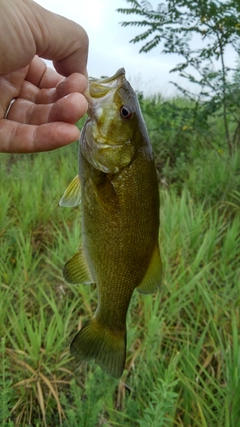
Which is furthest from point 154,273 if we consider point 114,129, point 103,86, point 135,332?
point 135,332

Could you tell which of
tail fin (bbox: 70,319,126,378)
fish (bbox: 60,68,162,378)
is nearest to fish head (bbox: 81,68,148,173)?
fish (bbox: 60,68,162,378)

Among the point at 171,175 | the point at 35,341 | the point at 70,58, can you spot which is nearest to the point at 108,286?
the point at 70,58

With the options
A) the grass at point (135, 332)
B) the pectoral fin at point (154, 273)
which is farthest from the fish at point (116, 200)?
the grass at point (135, 332)

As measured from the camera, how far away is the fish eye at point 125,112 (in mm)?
1178

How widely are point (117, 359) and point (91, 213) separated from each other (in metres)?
0.42

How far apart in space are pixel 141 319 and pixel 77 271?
41.3 inches

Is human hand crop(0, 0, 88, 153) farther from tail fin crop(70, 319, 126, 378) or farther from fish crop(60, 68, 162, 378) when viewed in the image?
tail fin crop(70, 319, 126, 378)

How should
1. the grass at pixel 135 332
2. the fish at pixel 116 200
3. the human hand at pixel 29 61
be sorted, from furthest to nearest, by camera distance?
the grass at pixel 135 332
the human hand at pixel 29 61
the fish at pixel 116 200

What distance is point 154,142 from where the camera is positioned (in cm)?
500

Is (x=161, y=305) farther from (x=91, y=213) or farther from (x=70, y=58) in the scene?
(x=70, y=58)

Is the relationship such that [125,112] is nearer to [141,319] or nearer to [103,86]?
[103,86]

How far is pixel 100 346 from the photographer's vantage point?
4.22ft

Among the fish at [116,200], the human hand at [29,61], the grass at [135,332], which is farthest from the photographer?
the grass at [135,332]

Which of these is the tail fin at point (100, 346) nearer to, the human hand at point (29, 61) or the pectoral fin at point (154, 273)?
the pectoral fin at point (154, 273)
